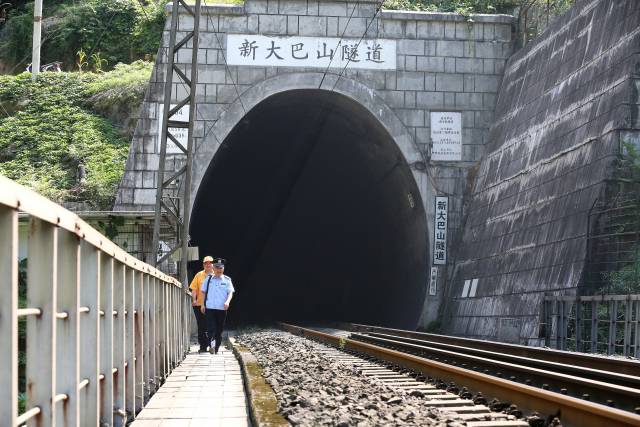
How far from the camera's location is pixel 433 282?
2105cm

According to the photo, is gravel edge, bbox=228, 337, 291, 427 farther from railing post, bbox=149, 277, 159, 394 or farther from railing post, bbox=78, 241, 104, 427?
railing post, bbox=78, 241, 104, 427

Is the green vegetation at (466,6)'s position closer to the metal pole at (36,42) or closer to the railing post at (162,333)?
the metal pole at (36,42)

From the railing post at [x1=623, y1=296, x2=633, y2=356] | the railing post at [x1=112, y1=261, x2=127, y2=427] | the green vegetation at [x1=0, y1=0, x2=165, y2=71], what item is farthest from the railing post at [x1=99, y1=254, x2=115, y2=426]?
the green vegetation at [x1=0, y1=0, x2=165, y2=71]

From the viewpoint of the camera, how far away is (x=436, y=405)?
6348 mm

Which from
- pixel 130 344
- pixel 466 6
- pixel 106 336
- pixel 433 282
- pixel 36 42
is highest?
pixel 466 6

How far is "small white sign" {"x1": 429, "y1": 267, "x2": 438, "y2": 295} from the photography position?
21000mm

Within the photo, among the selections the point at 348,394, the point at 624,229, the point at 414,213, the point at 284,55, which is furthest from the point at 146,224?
the point at 348,394

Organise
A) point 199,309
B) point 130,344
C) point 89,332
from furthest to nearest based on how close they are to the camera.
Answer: point 199,309, point 130,344, point 89,332

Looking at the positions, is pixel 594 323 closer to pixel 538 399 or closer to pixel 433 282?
pixel 538 399

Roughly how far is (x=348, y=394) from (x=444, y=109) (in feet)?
52.0

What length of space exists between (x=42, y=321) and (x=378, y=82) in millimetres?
18684

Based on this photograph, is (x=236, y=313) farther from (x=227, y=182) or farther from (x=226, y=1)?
(x=226, y=1)

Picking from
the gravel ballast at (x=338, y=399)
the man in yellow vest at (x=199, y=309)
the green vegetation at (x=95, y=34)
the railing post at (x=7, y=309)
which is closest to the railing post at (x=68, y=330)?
the railing post at (x=7, y=309)

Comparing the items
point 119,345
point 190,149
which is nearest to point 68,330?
point 119,345
